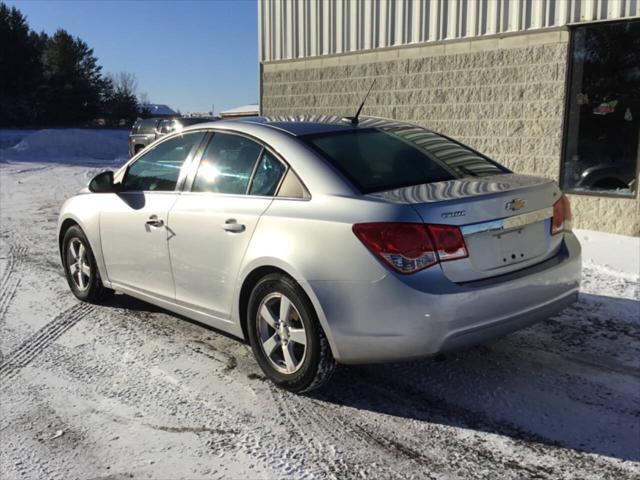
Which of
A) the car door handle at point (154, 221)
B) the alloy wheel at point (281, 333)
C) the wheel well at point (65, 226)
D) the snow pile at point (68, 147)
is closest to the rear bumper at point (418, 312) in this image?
the alloy wheel at point (281, 333)

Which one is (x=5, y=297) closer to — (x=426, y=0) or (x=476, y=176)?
(x=476, y=176)

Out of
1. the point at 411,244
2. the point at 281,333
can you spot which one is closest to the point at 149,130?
the point at 281,333

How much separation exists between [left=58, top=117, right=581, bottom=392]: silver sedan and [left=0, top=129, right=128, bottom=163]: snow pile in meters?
24.0

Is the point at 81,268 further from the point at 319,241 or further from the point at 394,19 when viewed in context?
the point at 394,19

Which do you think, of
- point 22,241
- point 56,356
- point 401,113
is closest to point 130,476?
point 56,356

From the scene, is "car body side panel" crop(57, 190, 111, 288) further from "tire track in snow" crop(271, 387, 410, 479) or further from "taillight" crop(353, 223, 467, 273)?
"taillight" crop(353, 223, 467, 273)

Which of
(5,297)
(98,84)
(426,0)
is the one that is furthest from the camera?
(98,84)

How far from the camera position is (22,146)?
29.8 metres

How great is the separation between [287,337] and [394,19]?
8054 mm

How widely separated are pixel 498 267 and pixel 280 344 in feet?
4.46

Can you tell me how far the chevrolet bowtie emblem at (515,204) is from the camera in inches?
142

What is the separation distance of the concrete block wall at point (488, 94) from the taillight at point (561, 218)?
4.69m

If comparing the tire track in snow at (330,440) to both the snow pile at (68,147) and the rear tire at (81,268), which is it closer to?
the rear tire at (81,268)

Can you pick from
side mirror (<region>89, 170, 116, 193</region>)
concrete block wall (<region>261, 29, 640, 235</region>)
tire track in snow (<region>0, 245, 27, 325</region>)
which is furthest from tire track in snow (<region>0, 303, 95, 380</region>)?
concrete block wall (<region>261, 29, 640, 235</region>)
